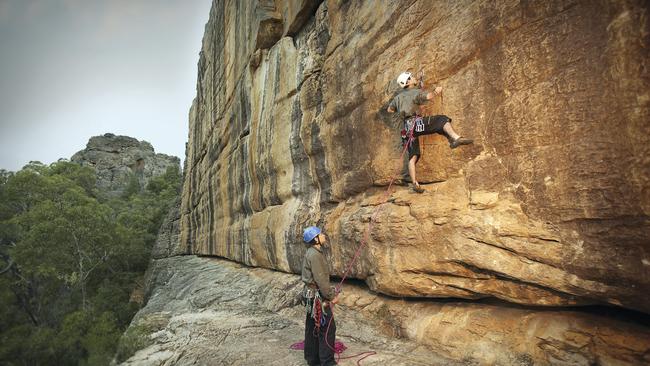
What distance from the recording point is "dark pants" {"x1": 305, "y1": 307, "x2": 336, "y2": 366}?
14.9ft

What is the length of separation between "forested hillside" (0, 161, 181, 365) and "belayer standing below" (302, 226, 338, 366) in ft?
54.4

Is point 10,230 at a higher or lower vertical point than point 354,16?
lower

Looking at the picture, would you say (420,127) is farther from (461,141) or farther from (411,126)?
(461,141)

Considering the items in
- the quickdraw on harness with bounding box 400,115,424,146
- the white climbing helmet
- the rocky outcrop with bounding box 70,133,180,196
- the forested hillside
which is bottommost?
the forested hillside

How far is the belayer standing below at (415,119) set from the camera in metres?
5.03

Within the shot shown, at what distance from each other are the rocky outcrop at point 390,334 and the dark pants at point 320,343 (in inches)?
13.9

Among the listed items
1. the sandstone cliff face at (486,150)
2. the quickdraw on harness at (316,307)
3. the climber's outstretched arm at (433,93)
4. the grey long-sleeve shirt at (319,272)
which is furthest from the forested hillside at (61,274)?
the climber's outstretched arm at (433,93)

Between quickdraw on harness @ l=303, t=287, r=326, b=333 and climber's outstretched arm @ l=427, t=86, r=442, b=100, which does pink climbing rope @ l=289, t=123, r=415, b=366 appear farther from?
climber's outstretched arm @ l=427, t=86, r=442, b=100

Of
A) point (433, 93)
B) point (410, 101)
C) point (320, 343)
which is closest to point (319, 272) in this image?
point (320, 343)

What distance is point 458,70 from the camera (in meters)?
4.99

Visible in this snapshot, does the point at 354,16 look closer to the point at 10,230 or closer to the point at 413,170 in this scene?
the point at 413,170

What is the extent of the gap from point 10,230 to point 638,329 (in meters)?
36.4

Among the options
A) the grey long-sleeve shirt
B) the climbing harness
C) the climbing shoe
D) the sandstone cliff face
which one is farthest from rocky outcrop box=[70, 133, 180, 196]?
the climbing shoe

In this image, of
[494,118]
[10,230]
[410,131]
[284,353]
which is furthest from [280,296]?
[10,230]
